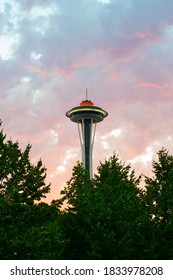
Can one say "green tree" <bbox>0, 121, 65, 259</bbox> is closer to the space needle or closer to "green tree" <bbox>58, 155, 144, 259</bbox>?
"green tree" <bbox>58, 155, 144, 259</bbox>

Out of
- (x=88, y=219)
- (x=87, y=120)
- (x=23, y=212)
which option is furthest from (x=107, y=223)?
(x=87, y=120)

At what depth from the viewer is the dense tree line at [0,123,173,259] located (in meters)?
37.3

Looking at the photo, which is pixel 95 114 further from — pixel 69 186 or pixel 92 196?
pixel 92 196

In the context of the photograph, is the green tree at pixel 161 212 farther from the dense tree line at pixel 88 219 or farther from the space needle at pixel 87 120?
the space needle at pixel 87 120

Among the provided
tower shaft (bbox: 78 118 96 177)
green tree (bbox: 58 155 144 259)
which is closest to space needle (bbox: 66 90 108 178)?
tower shaft (bbox: 78 118 96 177)

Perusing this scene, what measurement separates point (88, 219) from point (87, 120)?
424 feet

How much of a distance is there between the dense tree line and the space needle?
398 feet

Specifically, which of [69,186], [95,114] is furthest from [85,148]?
[69,186]

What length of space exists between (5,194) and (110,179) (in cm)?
1281

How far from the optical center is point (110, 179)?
46062mm

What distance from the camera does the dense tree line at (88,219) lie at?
3731 cm
